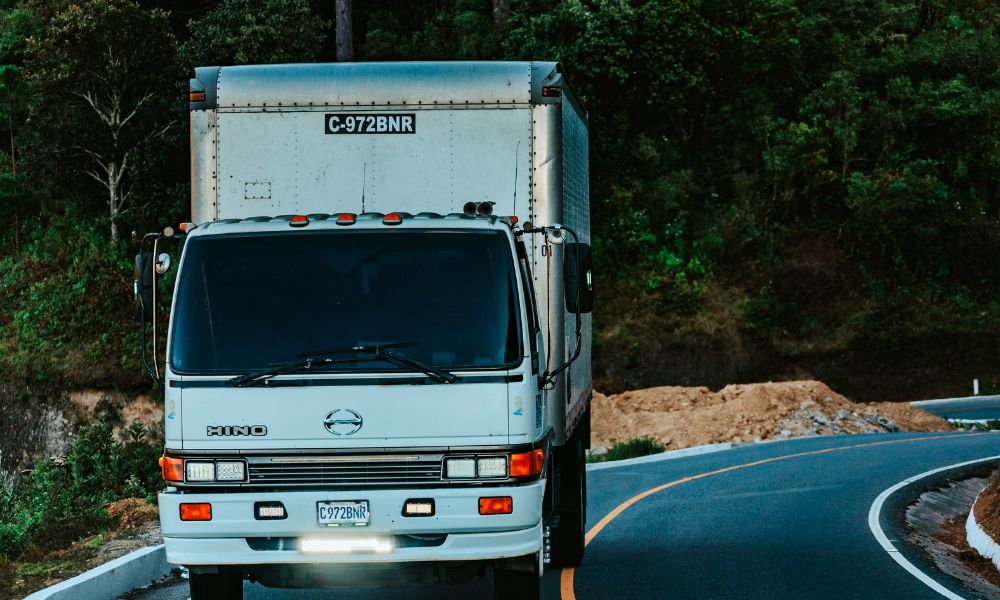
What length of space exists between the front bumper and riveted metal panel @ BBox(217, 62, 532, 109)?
3.04m

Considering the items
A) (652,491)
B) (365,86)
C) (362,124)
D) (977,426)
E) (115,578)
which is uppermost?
(365,86)

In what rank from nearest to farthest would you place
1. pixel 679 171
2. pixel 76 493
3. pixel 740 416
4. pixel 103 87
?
pixel 76 493
pixel 740 416
pixel 103 87
pixel 679 171

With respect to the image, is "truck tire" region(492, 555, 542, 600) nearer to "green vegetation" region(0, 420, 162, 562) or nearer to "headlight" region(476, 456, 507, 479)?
"headlight" region(476, 456, 507, 479)

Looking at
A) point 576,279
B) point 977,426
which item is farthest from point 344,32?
point 576,279

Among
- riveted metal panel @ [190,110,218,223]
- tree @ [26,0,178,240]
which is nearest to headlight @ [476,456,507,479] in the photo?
riveted metal panel @ [190,110,218,223]

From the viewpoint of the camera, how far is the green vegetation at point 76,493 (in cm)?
1245

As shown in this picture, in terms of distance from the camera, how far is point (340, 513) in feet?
24.7

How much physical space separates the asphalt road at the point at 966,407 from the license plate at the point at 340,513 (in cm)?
3318

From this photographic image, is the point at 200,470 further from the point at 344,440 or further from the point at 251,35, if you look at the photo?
the point at 251,35

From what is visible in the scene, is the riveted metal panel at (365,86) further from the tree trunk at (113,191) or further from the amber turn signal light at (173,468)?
the tree trunk at (113,191)

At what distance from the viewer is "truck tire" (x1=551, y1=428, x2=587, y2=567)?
10.8m

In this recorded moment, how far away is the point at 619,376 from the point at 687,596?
101ft

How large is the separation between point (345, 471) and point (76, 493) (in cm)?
991

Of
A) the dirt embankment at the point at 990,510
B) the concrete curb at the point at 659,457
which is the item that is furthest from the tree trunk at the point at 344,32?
the dirt embankment at the point at 990,510
